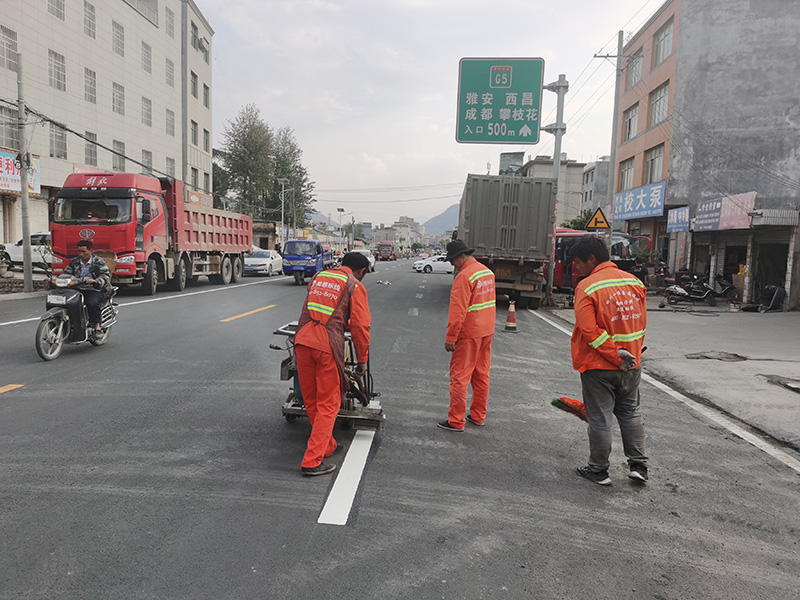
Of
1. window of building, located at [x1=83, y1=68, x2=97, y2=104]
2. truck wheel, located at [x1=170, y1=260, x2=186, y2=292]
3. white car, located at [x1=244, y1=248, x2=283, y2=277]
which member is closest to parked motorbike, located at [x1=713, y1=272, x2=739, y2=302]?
truck wheel, located at [x1=170, y1=260, x2=186, y2=292]

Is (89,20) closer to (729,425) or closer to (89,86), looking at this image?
(89,86)

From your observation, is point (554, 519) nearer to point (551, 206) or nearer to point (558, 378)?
point (558, 378)

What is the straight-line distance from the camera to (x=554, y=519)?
11.3ft

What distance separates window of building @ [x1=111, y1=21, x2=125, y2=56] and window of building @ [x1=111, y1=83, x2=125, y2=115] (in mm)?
1866

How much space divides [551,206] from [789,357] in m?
6.99

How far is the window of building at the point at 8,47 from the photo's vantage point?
22.5 meters

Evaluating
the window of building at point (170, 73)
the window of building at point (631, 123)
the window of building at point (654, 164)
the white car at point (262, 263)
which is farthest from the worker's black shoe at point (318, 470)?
the window of building at point (170, 73)

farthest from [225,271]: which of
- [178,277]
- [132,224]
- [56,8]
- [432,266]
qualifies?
[432,266]

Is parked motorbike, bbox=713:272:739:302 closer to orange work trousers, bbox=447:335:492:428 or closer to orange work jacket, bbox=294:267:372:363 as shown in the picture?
orange work trousers, bbox=447:335:492:428

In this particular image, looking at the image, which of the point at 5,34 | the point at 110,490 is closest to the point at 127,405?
the point at 110,490

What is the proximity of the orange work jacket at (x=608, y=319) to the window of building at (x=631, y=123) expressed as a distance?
2983 centimetres

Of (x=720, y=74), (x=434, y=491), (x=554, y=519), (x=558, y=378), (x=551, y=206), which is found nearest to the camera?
(x=554, y=519)

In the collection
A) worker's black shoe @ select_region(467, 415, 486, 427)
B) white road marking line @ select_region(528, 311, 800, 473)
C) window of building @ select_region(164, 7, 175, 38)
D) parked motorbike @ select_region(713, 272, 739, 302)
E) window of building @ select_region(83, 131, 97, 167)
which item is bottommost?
white road marking line @ select_region(528, 311, 800, 473)

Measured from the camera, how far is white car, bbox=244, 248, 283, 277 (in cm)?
2847
